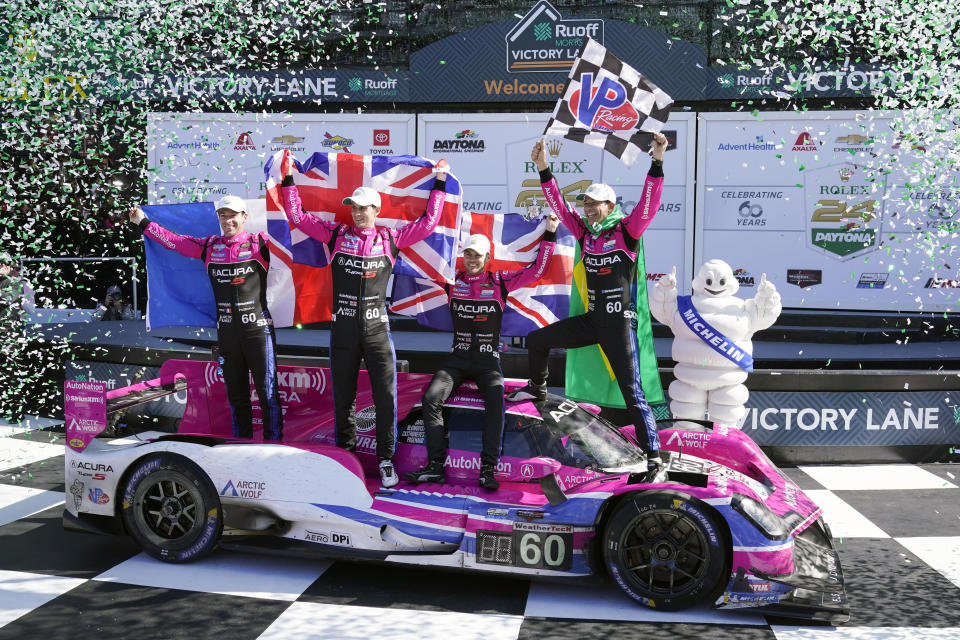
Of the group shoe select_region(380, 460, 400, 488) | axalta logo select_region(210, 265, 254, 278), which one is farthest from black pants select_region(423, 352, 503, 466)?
axalta logo select_region(210, 265, 254, 278)

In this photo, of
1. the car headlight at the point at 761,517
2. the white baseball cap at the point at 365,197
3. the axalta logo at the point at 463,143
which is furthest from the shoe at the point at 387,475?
the axalta logo at the point at 463,143

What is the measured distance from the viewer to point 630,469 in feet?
14.1

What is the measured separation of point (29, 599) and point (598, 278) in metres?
3.46

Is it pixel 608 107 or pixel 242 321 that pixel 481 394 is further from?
pixel 608 107

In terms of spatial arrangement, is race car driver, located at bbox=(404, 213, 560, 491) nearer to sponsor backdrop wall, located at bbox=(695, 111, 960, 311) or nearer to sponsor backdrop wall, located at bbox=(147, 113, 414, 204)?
sponsor backdrop wall, located at bbox=(695, 111, 960, 311)

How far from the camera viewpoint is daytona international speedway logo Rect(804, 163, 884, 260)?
10.7 m

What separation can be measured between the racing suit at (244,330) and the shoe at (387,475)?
940 millimetres

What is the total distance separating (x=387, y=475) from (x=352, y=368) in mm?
691

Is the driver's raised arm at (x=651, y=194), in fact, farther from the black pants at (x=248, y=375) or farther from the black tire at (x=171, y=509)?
the black tire at (x=171, y=509)

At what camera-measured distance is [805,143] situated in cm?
1079

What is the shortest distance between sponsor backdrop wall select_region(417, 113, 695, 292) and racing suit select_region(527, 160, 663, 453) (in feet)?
20.1

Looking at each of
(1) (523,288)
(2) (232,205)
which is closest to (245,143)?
(2) (232,205)

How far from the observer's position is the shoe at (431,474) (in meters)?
4.32

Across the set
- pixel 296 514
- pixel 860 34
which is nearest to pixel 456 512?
pixel 296 514
